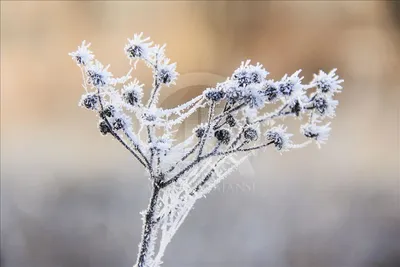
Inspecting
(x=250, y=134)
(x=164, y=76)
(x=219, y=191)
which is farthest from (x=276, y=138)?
(x=219, y=191)

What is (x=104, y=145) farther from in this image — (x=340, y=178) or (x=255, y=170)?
(x=340, y=178)

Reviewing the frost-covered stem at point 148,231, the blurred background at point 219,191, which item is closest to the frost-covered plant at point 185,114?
the frost-covered stem at point 148,231

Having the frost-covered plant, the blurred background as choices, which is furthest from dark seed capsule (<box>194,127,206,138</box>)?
the blurred background

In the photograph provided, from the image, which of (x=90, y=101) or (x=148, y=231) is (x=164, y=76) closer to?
(x=90, y=101)

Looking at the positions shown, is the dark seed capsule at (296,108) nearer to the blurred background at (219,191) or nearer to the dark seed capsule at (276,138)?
the dark seed capsule at (276,138)

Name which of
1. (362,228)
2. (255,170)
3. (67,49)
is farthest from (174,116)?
(362,228)

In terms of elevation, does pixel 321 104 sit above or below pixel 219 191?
below
